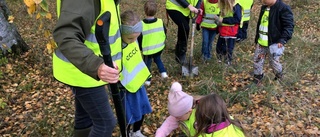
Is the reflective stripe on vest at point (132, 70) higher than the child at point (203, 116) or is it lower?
higher

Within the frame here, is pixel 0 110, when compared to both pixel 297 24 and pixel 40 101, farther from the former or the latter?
pixel 297 24

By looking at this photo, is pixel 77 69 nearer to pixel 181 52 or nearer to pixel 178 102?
pixel 178 102

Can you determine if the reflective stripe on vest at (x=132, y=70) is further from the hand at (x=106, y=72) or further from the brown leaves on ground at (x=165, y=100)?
the hand at (x=106, y=72)

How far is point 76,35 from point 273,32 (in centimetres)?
357

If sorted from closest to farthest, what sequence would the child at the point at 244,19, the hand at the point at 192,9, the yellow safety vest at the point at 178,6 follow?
the hand at the point at 192,9, the yellow safety vest at the point at 178,6, the child at the point at 244,19

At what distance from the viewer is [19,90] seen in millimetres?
4793

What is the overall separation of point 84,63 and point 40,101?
9.97 feet

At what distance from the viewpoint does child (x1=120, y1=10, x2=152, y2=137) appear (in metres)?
2.81

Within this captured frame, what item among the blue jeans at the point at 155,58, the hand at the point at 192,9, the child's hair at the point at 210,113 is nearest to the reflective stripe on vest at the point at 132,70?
the child's hair at the point at 210,113

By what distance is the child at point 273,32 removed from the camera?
177 inches

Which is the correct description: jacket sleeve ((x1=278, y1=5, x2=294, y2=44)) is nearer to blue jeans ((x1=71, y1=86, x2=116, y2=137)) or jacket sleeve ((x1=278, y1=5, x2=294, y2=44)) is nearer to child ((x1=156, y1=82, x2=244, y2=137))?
child ((x1=156, y1=82, x2=244, y2=137))

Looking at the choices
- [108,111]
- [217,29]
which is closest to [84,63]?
[108,111]

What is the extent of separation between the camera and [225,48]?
596 centimetres

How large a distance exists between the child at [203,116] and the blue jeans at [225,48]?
2.97 meters
